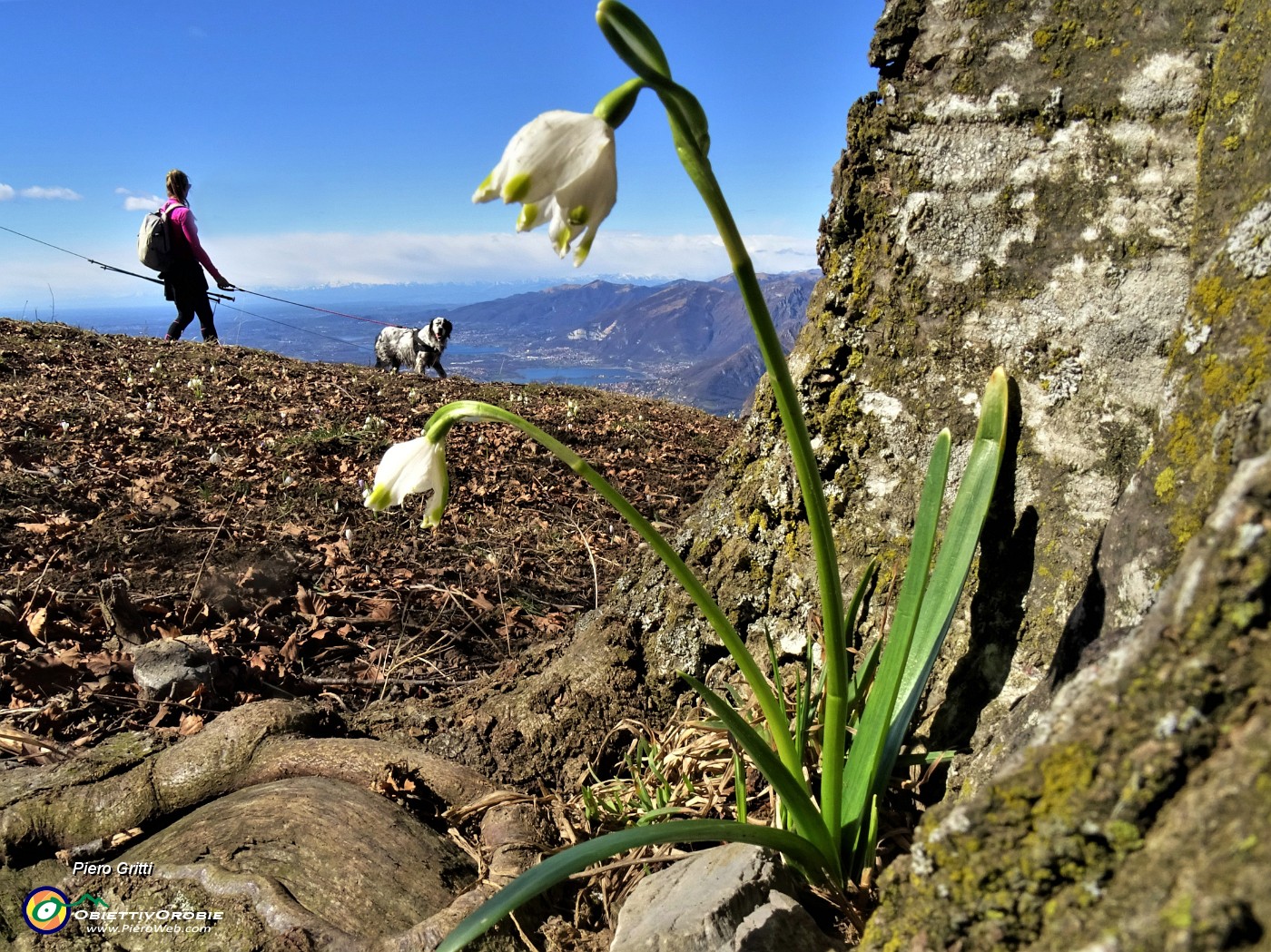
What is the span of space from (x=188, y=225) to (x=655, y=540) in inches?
390

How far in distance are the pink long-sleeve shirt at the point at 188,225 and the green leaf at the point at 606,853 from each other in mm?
9949

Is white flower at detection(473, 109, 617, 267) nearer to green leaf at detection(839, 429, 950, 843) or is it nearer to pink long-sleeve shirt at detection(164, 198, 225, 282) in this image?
green leaf at detection(839, 429, 950, 843)

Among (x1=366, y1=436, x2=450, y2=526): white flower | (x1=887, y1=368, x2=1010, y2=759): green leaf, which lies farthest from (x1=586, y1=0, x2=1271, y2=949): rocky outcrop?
(x1=366, y1=436, x2=450, y2=526): white flower

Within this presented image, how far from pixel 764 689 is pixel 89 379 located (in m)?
7.46

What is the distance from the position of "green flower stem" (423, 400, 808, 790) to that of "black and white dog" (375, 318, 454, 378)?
10.5 meters

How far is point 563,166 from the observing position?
3.47 ft

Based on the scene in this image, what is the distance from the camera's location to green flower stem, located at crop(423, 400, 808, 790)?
4.07 feet

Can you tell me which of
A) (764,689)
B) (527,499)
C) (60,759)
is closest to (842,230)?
(764,689)

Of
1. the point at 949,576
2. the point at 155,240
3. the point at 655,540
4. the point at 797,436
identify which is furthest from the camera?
the point at 155,240

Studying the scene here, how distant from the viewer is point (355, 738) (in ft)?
7.23

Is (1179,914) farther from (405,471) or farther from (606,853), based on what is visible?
(405,471)

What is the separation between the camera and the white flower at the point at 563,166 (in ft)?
3.44

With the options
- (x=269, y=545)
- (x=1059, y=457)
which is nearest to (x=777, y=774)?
(x=1059, y=457)

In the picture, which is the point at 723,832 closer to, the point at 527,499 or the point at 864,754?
the point at 864,754
